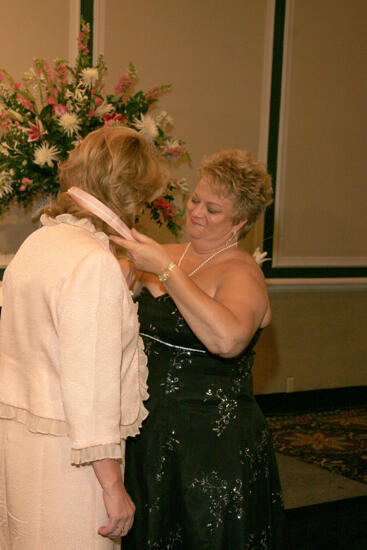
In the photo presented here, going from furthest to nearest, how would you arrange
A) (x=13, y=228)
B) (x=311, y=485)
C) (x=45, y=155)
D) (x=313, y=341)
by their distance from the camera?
(x=313, y=341), (x=13, y=228), (x=311, y=485), (x=45, y=155)

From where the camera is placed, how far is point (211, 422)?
2043 millimetres

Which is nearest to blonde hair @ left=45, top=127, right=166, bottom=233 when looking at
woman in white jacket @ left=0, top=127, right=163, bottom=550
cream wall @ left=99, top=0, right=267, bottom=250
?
woman in white jacket @ left=0, top=127, right=163, bottom=550

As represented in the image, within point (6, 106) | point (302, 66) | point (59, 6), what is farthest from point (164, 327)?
point (302, 66)

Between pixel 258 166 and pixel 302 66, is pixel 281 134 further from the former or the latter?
pixel 258 166

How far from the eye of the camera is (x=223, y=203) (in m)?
2.20

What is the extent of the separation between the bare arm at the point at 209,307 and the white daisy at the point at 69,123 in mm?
1068

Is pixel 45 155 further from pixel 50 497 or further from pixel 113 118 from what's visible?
pixel 50 497

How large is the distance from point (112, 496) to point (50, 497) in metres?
0.15

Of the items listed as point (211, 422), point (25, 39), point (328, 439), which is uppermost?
point (25, 39)

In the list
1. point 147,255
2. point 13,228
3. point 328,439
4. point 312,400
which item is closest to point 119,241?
point 147,255

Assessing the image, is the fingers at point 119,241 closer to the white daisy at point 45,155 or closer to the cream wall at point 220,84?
the white daisy at point 45,155

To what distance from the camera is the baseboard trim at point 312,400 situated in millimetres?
4992

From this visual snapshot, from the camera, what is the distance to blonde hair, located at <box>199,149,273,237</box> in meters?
2.20

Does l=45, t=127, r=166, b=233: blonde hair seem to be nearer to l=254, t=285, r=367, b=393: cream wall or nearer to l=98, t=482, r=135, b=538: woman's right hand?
l=98, t=482, r=135, b=538: woman's right hand
